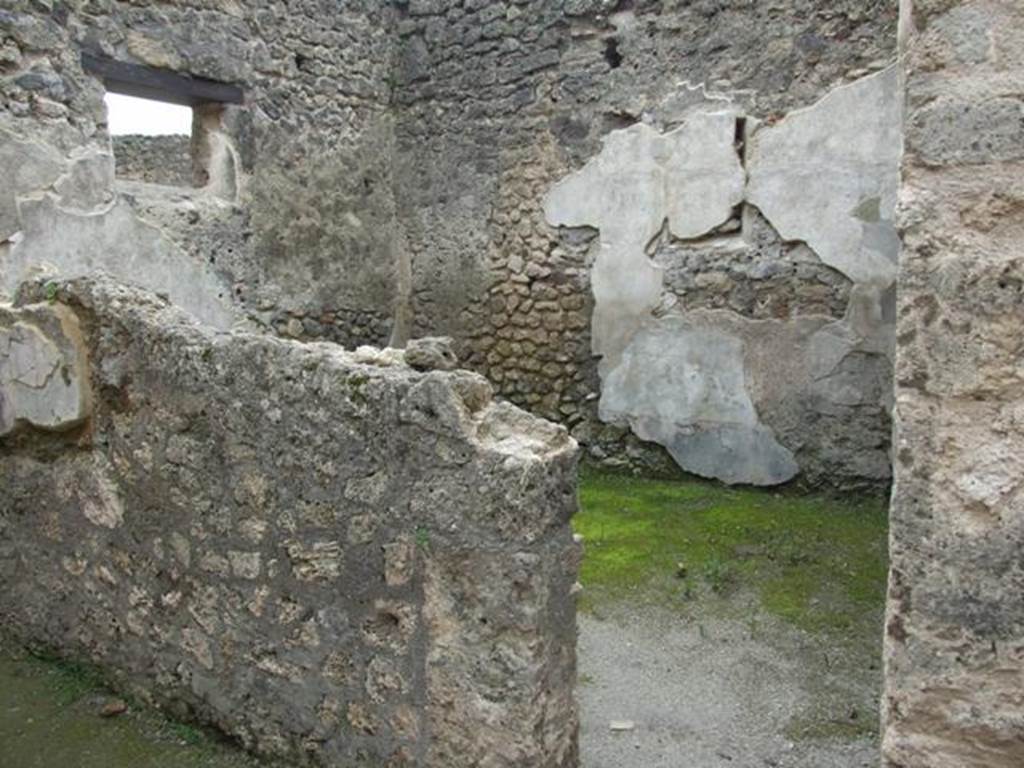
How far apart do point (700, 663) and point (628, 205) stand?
346cm

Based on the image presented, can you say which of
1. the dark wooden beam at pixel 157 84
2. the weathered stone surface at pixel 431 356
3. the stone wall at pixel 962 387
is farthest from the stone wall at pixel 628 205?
the stone wall at pixel 962 387

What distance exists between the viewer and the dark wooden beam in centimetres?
530

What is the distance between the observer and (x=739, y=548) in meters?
4.50

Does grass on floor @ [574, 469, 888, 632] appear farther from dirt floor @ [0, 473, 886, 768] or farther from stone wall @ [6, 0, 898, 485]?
stone wall @ [6, 0, 898, 485]

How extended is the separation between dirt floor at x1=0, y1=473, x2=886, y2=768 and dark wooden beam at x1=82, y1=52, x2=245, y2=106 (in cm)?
360

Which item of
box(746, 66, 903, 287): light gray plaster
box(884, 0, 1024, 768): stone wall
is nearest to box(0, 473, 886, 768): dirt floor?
box(884, 0, 1024, 768): stone wall

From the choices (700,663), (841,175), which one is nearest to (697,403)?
(841,175)

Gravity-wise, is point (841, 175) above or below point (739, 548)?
above

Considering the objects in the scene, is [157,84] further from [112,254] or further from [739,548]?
[739,548]

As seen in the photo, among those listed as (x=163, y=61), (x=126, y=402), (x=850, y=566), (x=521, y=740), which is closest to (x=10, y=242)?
(x=163, y=61)

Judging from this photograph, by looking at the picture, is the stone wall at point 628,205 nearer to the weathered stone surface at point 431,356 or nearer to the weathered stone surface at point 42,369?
the weathered stone surface at point 431,356

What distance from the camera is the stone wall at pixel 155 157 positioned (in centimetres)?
1009

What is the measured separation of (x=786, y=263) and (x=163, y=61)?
3.98m

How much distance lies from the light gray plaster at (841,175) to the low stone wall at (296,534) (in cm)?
362
